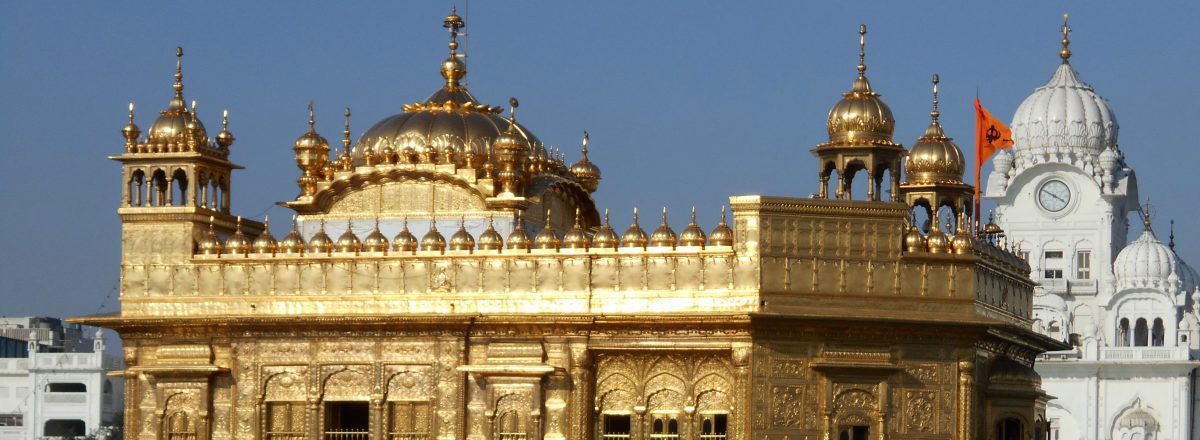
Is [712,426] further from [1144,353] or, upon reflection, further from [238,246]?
[1144,353]

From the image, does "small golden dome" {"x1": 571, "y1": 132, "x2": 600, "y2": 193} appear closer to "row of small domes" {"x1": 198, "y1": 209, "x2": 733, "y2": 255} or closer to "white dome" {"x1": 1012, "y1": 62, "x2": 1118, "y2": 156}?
"row of small domes" {"x1": 198, "y1": 209, "x2": 733, "y2": 255}

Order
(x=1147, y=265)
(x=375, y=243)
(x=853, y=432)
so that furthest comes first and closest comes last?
(x=1147, y=265)
(x=375, y=243)
(x=853, y=432)

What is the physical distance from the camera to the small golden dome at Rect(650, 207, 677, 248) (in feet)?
111

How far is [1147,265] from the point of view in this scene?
75438 mm

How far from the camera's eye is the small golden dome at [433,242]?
35.2 meters

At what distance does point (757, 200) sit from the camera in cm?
3322

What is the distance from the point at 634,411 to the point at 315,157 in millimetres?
7642

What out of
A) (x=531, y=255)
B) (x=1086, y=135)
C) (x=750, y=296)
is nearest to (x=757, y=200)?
(x=750, y=296)

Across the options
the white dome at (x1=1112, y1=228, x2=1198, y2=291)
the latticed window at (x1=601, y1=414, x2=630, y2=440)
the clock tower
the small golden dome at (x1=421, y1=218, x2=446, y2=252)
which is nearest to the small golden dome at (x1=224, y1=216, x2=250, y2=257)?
the small golden dome at (x1=421, y1=218, x2=446, y2=252)

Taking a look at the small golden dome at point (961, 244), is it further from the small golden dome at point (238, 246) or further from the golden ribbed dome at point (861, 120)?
the small golden dome at point (238, 246)

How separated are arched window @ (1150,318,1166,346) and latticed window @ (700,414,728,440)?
43.7 m

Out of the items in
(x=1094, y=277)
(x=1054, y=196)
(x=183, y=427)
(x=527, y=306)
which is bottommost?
(x=183, y=427)

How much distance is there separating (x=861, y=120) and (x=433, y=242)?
6.36 meters

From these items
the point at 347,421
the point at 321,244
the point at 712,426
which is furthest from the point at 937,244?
the point at 347,421
